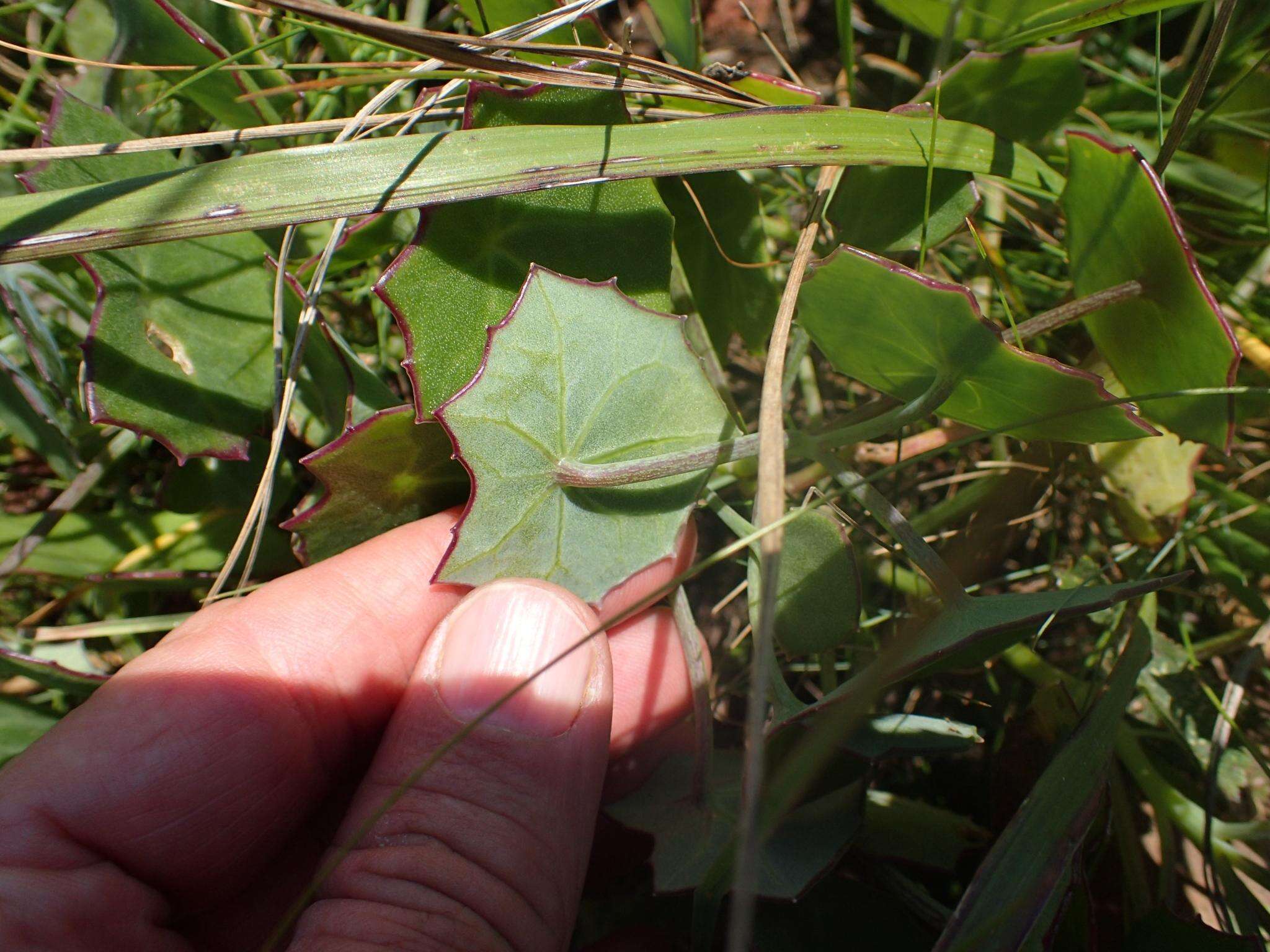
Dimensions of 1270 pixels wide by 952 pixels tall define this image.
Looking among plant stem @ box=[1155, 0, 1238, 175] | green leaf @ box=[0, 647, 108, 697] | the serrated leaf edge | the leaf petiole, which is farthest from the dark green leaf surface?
plant stem @ box=[1155, 0, 1238, 175]

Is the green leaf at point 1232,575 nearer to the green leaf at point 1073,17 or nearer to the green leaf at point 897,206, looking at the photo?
the green leaf at point 897,206

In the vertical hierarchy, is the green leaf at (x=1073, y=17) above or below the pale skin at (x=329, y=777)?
above

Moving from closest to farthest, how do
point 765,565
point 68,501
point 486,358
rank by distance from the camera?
point 765,565 → point 486,358 → point 68,501

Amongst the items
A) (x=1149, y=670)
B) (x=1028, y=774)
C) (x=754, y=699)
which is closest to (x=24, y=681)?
(x=754, y=699)

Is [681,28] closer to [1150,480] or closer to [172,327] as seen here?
[172,327]

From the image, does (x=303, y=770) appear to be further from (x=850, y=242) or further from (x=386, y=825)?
(x=850, y=242)

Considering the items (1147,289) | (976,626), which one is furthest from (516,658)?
(1147,289)

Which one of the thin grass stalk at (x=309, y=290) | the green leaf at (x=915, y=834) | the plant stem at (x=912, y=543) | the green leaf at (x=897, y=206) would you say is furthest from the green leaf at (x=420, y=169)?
the green leaf at (x=915, y=834)
